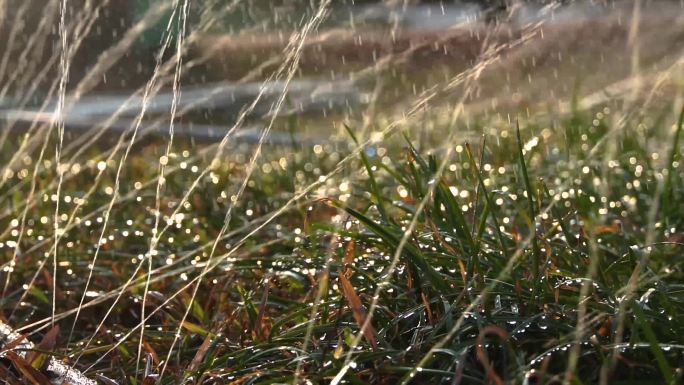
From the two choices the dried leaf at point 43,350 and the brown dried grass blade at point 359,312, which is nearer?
the brown dried grass blade at point 359,312

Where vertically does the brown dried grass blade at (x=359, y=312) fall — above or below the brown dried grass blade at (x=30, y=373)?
above

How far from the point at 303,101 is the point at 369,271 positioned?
13.9 ft

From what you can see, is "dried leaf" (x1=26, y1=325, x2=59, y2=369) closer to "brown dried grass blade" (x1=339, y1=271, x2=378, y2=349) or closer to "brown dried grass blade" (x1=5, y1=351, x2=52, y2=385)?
"brown dried grass blade" (x1=5, y1=351, x2=52, y2=385)

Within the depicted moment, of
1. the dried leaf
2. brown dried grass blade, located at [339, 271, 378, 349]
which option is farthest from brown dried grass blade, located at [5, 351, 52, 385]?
brown dried grass blade, located at [339, 271, 378, 349]

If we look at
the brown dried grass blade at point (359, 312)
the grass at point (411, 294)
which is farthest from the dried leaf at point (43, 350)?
the brown dried grass blade at point (359, 312)

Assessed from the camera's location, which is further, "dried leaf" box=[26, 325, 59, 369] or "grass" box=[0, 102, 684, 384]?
"dried leaf" box=[26, 325, 59, 369]

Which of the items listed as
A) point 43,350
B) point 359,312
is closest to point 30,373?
point 43,350

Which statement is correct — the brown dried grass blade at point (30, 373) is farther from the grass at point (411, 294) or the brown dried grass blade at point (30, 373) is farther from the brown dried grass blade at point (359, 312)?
the brown dried grass blade at point (359, 312)

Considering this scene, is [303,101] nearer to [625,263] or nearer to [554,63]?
[554,63]

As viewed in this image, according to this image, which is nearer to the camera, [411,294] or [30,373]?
[30,373]

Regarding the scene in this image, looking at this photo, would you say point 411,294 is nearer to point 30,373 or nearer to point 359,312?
point 359,312

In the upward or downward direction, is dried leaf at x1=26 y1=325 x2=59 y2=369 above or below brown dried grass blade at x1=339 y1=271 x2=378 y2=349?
below

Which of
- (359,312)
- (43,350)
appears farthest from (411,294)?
(43,350)

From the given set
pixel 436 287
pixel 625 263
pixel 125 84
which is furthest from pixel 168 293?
pixel 125 84
